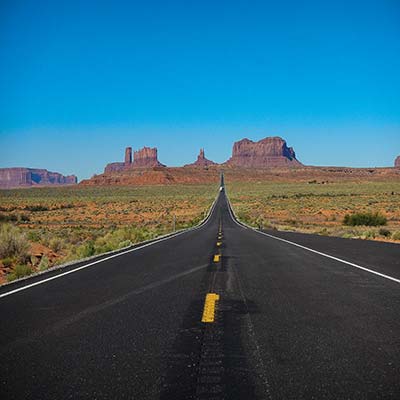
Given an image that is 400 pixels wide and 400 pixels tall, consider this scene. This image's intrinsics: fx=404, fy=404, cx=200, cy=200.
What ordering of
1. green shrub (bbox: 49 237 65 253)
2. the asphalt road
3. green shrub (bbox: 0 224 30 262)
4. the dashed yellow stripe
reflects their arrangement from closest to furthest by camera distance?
the asphalt road → the dashed yellow stripe → green shrub (bbox: 0 224 30 262) → green shrub (bbox: 49 237 65 253)

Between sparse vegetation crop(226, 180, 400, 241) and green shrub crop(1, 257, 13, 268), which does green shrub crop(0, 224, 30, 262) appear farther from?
sparse vegetation crop(226, 180, 400, 241)

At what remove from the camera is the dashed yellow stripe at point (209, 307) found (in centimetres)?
541

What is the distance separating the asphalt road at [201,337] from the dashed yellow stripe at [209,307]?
0.11m

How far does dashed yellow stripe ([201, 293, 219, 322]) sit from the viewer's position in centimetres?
541

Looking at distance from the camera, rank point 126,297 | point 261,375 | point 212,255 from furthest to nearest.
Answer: point 212,255 < point 126,297 < point 261,375

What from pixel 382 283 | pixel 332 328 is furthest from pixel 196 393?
pixel 382 283

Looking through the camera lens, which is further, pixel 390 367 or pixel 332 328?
pixel 332 328

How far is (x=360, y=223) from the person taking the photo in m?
33.8

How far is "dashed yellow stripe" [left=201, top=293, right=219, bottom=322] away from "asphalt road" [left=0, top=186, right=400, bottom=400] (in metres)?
0.11

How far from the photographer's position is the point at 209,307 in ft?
19.7

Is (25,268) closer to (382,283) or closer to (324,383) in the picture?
(382,283)

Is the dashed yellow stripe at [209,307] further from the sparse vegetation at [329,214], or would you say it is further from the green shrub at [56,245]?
the sparse vegetation at [329,214]

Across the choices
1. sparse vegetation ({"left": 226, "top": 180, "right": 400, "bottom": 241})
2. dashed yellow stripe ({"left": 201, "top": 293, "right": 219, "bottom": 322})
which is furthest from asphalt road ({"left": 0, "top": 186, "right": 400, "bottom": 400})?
sparse vegetation ({"left": 226, "top": 180, "right": 400, "bottom": 241})

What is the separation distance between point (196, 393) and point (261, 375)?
0.66 m
